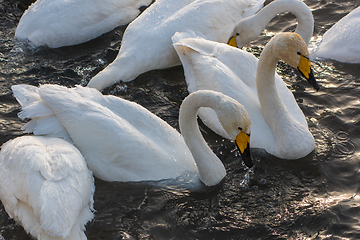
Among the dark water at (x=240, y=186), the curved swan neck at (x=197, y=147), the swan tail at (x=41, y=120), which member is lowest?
the dark water at (x=240, y=186)

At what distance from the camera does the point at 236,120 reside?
4.69m

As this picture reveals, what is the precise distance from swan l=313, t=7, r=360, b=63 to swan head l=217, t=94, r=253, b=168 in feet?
13.0

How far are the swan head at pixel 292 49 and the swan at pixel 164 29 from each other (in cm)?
239

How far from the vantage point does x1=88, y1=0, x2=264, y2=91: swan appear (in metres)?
7.22

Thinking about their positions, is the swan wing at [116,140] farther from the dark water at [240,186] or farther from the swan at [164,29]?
the swan at [164,29]

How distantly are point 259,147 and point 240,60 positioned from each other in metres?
1.48

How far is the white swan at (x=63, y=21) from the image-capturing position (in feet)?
26.2

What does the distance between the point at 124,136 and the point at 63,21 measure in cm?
394

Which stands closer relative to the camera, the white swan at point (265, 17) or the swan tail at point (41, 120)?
the swan tail at point (41, 120)

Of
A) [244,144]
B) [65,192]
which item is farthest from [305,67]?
[65,192]

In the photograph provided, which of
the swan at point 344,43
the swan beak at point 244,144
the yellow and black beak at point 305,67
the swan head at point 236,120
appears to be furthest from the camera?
the swan at point 344,43

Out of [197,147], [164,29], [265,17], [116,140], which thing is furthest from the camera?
[265,17]

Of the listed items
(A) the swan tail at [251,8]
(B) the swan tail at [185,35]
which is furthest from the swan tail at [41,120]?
(A) the swan tail at [251,8]

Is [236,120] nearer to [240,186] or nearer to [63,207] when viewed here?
[240,186]
